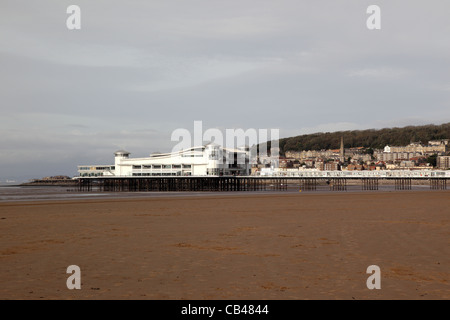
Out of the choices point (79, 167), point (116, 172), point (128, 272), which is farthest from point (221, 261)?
point (79, 167)

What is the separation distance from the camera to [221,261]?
10.7 m

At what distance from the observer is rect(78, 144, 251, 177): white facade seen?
300ft

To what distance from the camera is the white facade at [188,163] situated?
91438 mm

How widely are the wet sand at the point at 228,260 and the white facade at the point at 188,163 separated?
72.9 meters

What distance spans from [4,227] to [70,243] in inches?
251

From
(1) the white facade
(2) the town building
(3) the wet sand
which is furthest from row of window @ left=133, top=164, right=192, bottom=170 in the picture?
(2) the town building

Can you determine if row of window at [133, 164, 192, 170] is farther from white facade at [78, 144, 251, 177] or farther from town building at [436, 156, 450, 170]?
town building at [436, 156, 450, 170]

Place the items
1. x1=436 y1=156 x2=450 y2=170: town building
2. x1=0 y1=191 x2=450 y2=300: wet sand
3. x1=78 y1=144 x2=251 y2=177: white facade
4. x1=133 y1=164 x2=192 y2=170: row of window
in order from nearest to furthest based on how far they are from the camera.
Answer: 1. x1=0 y1=191 x2=450 y2=300: wet sand
2. x1=78 y1=144 x2=251 y2=177: white facade
3. x1=133 y1=164 x2=192 y2=170: row of window
4. x1=436 y1=156 x2=450 y2=170: town building

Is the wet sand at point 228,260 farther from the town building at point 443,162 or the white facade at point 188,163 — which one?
the town building at point 443,162

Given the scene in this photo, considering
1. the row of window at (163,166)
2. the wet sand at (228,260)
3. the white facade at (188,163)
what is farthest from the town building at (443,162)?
the wet sand at (228,260)

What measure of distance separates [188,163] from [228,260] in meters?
82.8

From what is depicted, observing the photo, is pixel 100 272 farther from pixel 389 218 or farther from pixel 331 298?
pixel 389 218

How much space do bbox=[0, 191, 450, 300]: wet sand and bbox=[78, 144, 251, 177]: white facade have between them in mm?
72914

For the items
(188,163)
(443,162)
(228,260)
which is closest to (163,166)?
(188,163)
